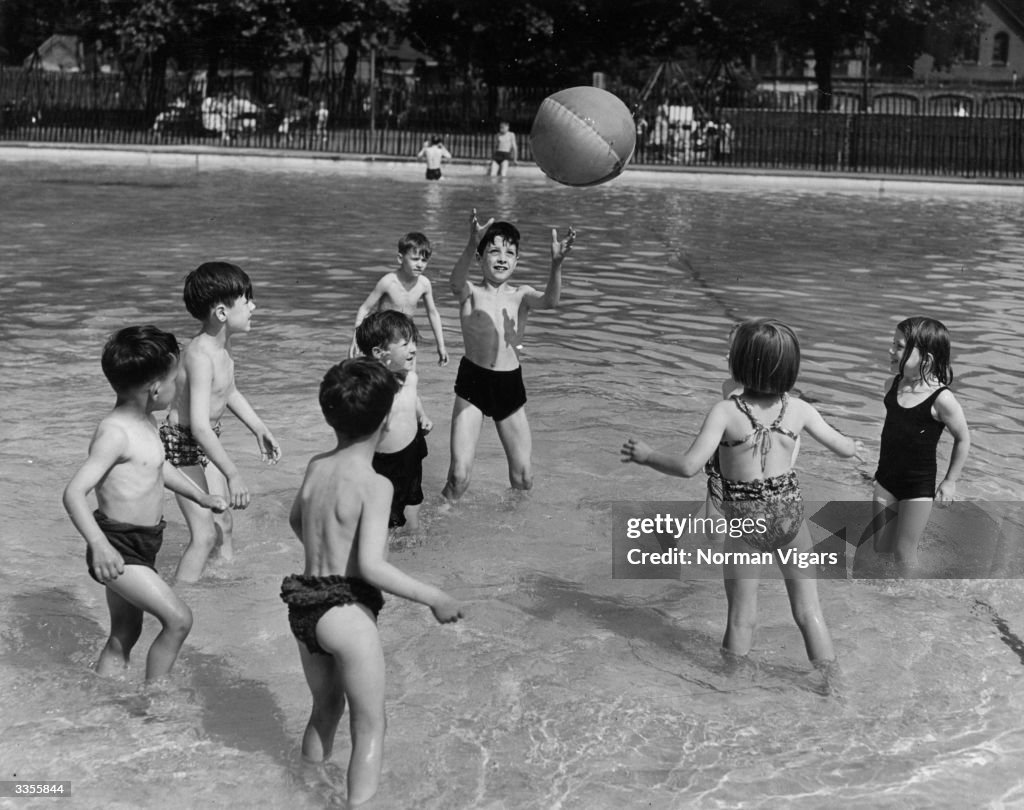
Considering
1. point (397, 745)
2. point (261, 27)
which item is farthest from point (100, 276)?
point (261, 27)

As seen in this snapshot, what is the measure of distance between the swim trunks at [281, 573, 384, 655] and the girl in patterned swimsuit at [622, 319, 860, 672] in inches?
51.1

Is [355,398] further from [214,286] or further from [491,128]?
[491,128]

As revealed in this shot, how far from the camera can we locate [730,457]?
5180 mm

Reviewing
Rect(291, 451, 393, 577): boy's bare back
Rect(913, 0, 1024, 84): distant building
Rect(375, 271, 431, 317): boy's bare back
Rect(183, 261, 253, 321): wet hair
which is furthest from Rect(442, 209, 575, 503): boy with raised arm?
Rect(913, 0, 1024, 84): distant building

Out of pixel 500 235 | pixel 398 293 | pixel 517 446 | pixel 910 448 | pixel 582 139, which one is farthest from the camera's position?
pixel 582 139

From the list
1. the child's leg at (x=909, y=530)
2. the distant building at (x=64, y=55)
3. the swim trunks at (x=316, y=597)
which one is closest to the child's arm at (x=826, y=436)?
the child's leg at (x=909, y=530)

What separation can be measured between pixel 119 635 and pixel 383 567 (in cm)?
162

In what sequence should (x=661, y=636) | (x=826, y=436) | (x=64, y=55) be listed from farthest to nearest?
(x=64, y=55), (x=661, y=636), (x=826, y=436)

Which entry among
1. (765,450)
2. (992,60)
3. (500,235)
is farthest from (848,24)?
(765,450)

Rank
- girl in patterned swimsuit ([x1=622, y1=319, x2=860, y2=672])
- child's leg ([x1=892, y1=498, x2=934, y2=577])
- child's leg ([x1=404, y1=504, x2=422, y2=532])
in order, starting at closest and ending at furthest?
girl in patterned swimsuit ([x1=622, y1=319, x2=860, y2=672])
child's leg ([x1=892, y1=498, x2=934, y2=577])
child's leg ([x1=404, y1=504, x2=422, y2=532])

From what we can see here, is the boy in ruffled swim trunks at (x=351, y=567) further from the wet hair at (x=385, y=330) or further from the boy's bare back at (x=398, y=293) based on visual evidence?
the boy's bare back at (x=398, y=293)

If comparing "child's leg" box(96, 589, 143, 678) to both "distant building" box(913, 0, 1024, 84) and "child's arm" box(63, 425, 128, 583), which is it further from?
"distant building" box(913, 0, 1024, 84)

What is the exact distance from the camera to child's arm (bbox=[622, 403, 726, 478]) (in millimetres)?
4727

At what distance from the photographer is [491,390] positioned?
7.62m
